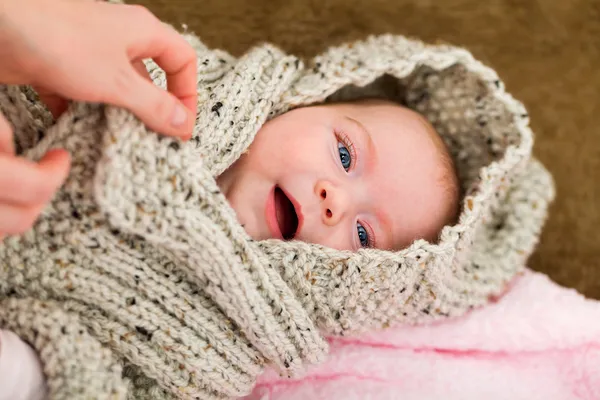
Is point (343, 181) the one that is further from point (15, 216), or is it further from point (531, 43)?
point (531, 43)

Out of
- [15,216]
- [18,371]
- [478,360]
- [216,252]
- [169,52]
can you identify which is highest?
[169,52]

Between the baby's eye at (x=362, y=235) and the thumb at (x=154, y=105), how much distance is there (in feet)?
1.24

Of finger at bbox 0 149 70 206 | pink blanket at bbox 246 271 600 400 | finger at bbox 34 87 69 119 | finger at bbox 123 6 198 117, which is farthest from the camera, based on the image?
pink blanket at bbox 246 271 600 400

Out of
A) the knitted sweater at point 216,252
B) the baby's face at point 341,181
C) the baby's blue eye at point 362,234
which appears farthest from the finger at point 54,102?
the baby's blue eye at point 362,234

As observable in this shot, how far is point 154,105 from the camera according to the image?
0.70 meters

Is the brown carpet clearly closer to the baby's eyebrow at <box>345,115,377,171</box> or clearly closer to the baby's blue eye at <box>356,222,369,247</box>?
the baby's eyebrow at <box>345,115,377,171</box>

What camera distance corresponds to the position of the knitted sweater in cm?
78

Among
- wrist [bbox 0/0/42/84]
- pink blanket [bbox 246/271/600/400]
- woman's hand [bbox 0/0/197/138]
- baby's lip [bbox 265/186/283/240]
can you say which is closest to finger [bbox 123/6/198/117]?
woman's hand [bbox 0/0/197/138]

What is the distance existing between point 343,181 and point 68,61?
0.50m

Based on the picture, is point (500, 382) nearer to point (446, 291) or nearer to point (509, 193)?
point (446, 291)

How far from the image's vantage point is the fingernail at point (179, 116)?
73cm

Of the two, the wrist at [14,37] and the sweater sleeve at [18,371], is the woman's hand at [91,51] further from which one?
the sweater sleeve at [18,371]

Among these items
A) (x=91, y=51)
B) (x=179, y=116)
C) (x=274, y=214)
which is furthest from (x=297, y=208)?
(x=91, y=51)

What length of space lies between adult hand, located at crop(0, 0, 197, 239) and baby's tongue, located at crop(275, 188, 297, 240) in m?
0.34
